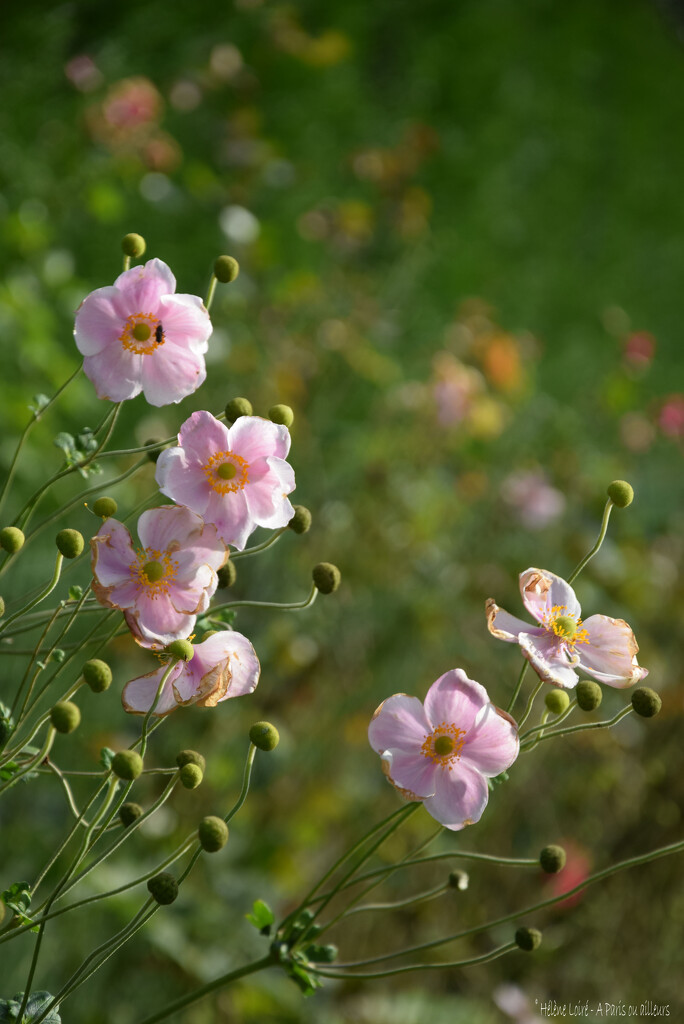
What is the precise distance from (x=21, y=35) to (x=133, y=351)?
2105 millimetres

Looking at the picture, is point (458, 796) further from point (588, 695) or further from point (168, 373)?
point (168, 373)

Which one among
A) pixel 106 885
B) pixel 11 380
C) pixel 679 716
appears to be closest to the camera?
pixel 106 885

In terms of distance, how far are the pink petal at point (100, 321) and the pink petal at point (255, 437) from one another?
0.30 feet

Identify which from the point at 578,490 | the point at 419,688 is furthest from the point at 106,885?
the point at 578,490

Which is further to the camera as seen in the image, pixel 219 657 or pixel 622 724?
pixel 622 724

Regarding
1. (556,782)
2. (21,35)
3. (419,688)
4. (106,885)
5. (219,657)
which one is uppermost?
(219,657)

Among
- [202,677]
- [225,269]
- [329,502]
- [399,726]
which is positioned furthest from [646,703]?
[329,502]

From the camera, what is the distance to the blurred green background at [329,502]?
148 centimetres

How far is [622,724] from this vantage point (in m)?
1.91

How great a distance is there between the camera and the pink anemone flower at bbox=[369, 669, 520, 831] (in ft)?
1.73

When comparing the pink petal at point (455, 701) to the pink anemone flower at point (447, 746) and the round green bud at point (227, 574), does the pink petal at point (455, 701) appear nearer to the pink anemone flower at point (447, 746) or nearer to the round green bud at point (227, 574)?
the pink anemone flower at point (447, 746)

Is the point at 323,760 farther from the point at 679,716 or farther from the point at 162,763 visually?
the point at 679,716

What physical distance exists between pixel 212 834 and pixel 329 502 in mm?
1503

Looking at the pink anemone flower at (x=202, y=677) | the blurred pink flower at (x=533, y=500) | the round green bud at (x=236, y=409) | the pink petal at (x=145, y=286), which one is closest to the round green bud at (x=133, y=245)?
the pink petal at (x=145, y=286)
